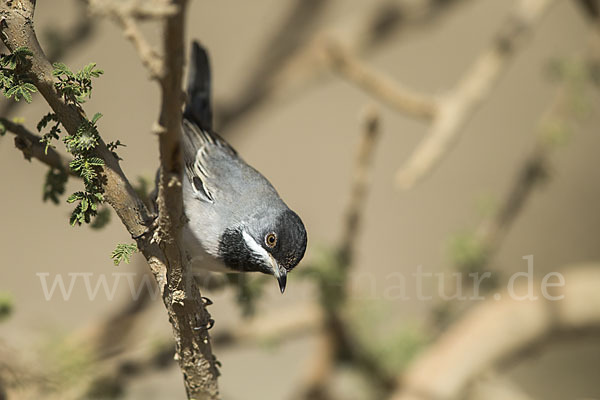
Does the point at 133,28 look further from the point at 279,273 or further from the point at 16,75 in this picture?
the point at 279,273

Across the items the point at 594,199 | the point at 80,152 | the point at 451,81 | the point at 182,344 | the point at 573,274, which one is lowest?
the point at 182,344

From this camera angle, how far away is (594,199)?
559 centimetres

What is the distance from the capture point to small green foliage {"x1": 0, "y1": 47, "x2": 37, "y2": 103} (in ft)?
4.26

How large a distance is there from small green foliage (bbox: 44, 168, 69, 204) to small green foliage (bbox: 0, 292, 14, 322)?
0.44 meters

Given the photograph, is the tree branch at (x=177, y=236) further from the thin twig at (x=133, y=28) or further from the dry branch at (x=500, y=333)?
the dry branch at (x=500, y=333)

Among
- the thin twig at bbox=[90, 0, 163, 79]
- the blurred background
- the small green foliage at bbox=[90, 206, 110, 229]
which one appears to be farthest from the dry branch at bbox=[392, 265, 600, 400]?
the thin twig at bbox=[90, 0, 163, 79]

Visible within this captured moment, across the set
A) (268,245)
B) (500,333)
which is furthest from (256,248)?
(500,333)

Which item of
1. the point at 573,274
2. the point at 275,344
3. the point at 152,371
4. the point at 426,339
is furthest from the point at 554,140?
the point at 152,371

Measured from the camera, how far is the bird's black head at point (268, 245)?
199 centimetres

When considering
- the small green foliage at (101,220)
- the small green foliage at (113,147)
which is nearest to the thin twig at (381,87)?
the small green foliage at (101,220)

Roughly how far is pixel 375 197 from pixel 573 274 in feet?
9.04

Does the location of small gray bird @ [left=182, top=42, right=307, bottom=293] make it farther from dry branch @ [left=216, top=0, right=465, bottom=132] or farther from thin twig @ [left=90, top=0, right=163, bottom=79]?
dry branch @ [left=216, top=0, right=465, bottom=132]

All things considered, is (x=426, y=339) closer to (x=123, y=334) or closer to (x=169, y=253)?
(x=123, y=334)

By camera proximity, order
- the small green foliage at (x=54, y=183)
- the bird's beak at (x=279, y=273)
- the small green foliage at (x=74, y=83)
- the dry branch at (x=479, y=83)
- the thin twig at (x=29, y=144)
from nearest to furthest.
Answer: the small green foliage at (x=74, y=83), the thin twig at (x=29, y=144), the small green foliage at (x=54, y=183), the bird's beak at (x=279, y=273), the dry branch at (x=479, y=83)
